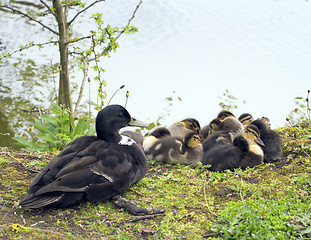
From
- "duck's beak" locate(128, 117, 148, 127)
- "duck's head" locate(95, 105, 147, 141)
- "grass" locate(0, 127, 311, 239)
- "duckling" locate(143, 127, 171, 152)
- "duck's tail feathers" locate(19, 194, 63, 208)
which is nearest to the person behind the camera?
"grass" locate(0, 127, 311, 239)

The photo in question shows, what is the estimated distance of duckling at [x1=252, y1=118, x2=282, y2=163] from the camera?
5.34 meters

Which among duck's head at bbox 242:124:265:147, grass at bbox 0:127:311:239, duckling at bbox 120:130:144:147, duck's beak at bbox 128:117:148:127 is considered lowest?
duckling at bbox 120:130:144:147

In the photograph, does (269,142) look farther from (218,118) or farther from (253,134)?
(218,118)

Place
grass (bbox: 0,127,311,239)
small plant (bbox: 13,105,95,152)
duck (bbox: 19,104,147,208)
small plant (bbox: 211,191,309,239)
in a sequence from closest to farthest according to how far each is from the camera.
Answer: small plant (bbox: 211,191,309,239), grass (bbox: 0,127,311,239), duck (bbox: 19,104,147,208), small plant (bbox: 13,105,95,152)

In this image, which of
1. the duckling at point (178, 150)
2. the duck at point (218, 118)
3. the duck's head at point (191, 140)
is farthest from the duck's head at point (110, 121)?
the duck at point (218, 118)

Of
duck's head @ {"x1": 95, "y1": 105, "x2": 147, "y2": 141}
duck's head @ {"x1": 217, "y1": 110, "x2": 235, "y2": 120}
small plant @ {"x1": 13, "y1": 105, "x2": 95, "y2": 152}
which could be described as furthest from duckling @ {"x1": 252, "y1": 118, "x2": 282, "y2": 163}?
small plant @ {"x1": 13, "y1": 105, "x2": 95, "y2": 152}

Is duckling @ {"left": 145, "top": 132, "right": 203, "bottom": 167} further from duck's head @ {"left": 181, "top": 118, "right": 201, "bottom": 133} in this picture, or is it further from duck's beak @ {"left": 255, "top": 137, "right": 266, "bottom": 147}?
duck's beak @ {"left": 255, "top": 137, "right": 266, "bottom": 147}

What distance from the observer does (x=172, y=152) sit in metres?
5.51

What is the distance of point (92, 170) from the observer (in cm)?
404

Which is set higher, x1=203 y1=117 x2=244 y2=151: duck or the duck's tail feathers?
x1=203 y1=117 x2=244 y2=151: duck

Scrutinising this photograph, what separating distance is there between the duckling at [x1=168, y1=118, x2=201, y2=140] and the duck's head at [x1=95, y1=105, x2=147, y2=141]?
1.47 meters

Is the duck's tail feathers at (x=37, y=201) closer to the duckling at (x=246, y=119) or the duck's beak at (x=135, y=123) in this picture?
the duck's beak at (x=135, y=123)

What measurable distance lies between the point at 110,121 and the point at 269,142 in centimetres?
234

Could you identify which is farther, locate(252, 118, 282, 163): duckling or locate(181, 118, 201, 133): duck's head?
locate(181, 118, 201, 133): duck's head
